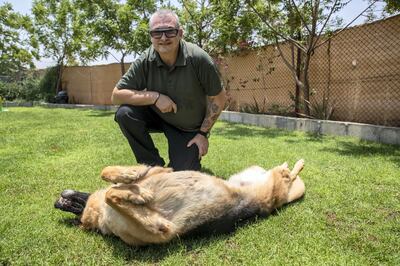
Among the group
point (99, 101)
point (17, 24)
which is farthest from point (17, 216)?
point (17, 24)

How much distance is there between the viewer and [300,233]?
2812 mm

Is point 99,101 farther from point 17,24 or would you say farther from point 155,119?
point 155,119

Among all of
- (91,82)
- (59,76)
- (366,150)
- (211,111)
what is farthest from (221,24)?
(59,76)

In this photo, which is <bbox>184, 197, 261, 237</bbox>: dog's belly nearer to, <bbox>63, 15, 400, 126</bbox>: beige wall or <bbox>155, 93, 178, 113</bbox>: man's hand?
<bbox>155, 93, 178, 113</bbox>: man's hand

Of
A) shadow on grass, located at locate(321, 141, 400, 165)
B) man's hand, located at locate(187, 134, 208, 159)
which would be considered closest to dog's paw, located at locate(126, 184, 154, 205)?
man's hand, located at locate(187, 134, 208, 159)

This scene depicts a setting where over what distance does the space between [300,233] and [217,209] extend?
67 centimetres

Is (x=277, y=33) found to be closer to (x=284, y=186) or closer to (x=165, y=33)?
(x=165, y=33)

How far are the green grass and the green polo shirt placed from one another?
1054 millimetres

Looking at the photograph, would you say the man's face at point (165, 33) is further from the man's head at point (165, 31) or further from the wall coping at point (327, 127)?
the wall coping at point (327, 127)

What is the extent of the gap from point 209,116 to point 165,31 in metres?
0.96

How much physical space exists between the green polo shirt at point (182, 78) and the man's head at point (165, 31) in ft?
0.48

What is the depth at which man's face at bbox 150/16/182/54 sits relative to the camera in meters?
3.51

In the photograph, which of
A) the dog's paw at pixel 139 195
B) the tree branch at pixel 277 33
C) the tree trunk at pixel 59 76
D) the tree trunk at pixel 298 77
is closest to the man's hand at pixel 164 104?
the dog's paw at pixel 139 195

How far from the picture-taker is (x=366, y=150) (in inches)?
229
